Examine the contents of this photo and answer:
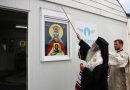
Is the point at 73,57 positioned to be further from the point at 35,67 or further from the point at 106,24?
the point at 106,24

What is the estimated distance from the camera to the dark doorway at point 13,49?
17.9ft

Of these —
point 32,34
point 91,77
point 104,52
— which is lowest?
point 91,77

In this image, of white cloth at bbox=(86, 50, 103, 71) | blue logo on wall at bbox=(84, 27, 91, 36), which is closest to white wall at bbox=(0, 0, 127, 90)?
blue logo on wall at bbox=(84, 27, 91, 36)

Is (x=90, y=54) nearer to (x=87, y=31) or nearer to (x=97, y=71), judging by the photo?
(x=97, y=71)

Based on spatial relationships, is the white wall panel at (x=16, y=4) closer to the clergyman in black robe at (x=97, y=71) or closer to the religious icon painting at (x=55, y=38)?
the religious icon painting at (x=55, y=38)

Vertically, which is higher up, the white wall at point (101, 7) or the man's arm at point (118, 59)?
the white wall at point (101, 7)

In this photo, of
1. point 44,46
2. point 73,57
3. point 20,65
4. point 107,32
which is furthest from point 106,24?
point 20,65

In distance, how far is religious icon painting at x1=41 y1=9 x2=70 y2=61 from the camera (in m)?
6.08

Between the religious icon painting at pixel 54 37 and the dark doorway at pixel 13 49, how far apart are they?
469 mm

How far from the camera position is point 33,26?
5.82 metres

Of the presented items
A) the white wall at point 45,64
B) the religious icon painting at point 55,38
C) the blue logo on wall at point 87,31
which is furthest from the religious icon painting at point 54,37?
the blue logo on wall at point 87,31

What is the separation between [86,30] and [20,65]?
2.45 metres

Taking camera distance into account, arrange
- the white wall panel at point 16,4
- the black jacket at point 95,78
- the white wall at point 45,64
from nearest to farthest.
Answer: the black jacket at point 95,78, the white wall panel at point 16,4, the white wall at point 45,64

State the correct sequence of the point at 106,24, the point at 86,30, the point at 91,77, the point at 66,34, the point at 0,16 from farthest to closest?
the point at 106,24 → the point at 86,30 → the point at 66,34 → the point at 0,16 → the point at 91,77
